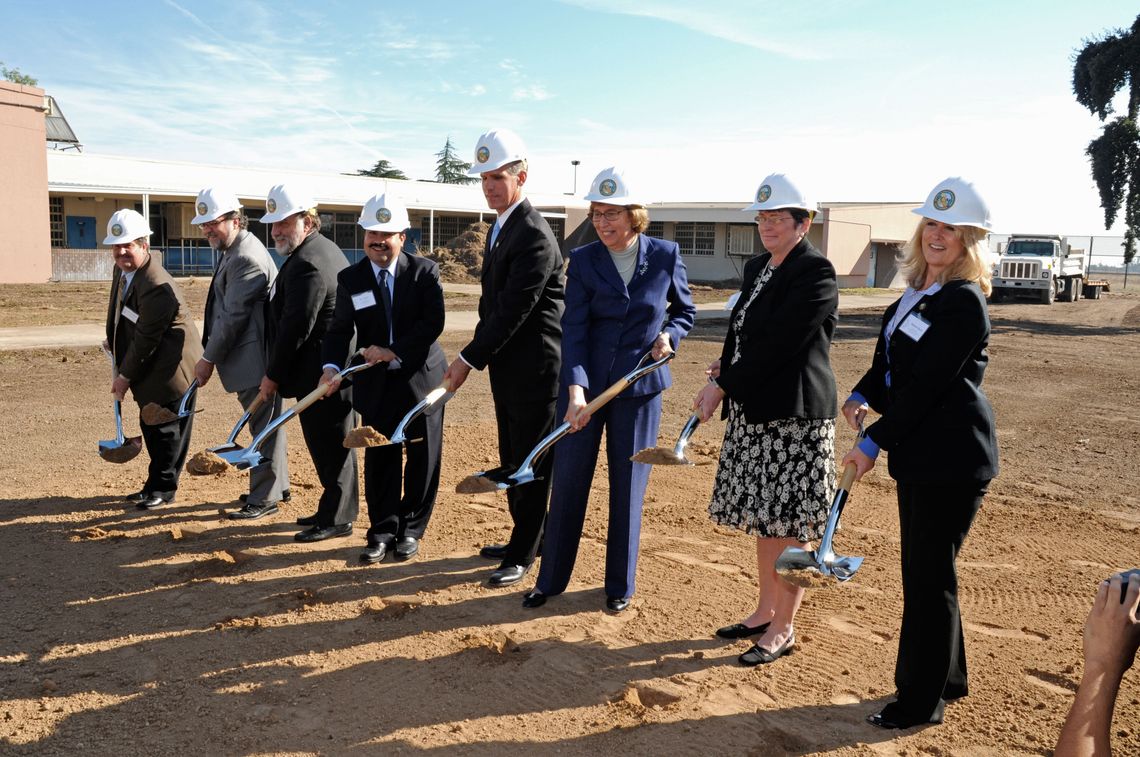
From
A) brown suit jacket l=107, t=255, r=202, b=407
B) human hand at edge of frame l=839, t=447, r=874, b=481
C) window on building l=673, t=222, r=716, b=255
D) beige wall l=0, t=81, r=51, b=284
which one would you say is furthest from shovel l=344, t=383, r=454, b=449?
window on building l=673, t=222, r=716, b=255

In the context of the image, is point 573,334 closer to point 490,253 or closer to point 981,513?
point 490,253

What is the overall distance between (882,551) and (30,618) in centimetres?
493

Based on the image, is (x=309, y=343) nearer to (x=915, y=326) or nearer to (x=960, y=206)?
(x=915, y=326)

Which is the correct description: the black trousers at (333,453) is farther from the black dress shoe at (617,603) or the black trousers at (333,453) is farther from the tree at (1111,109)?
the tree at (1111,109)

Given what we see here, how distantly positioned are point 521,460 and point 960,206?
274cm

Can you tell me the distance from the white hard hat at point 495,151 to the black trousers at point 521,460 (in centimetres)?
131

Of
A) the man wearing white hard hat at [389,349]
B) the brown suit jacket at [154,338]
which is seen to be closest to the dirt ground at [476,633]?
the man wearing white hard hat at [389,349]

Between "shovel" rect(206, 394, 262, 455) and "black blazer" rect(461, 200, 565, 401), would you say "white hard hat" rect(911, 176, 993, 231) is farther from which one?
"shovel" rect(206, 394, 262, 455)

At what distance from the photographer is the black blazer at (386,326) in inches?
213

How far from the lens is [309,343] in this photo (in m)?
5.80

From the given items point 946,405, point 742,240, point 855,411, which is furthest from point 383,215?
point 742,240

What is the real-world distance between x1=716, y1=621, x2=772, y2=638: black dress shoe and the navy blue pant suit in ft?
1.87

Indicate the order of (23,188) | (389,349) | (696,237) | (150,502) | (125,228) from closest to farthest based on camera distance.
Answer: (389,349) → (125,228) → (150,502) → (23,188) → (696,237)

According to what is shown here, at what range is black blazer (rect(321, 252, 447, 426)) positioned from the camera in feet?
17.7
